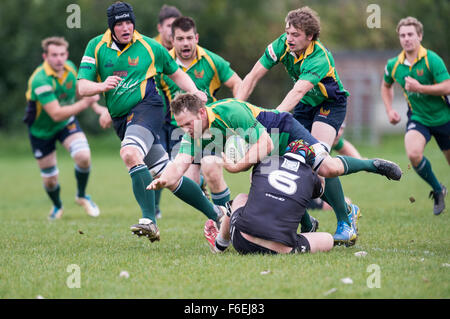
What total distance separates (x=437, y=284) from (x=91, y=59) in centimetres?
407

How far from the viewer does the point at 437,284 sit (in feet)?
14.8

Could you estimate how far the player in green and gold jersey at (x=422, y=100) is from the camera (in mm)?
8570

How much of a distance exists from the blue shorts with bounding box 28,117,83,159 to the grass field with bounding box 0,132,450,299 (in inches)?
40.1

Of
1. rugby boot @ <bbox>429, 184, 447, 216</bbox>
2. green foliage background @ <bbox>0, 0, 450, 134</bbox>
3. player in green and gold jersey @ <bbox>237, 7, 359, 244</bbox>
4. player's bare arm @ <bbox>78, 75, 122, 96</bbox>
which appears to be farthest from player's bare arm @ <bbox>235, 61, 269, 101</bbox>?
green foliage background @ <bbox>0, 0, 450, 134</bbox>

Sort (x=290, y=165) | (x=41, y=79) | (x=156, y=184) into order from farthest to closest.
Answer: (x=41, y=79) → (x=290, y=165) → (x=156, y=184)

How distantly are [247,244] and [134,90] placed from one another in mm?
2179

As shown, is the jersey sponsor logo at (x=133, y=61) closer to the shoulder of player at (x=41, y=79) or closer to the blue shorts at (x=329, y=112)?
the blue shorts at (x=329, y=112)

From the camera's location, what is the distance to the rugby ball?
539cm

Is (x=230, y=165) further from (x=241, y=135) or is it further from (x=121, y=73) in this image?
(x=121, y=73)

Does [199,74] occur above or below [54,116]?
above

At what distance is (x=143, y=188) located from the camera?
635 cm

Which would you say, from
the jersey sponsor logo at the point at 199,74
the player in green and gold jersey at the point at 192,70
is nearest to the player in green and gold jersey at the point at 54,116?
the player in green and gold jersey at the point at 192,70

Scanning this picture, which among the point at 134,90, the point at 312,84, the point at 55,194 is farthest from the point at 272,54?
the point at 55,194
